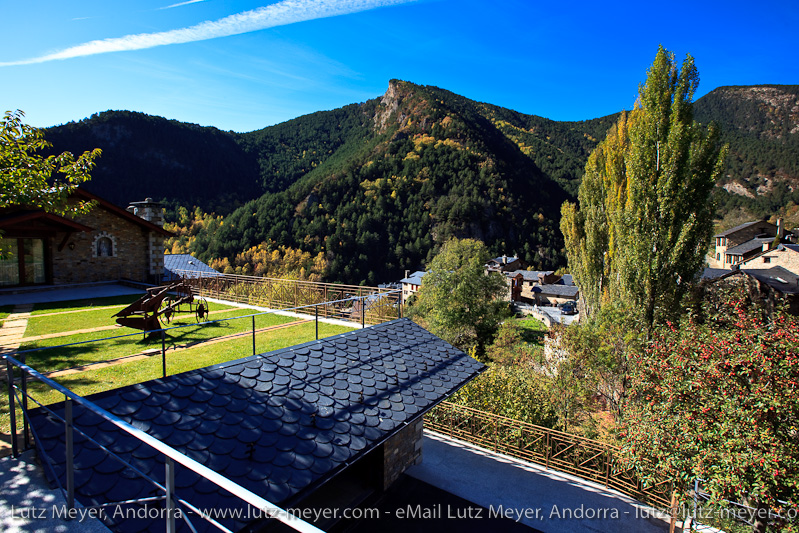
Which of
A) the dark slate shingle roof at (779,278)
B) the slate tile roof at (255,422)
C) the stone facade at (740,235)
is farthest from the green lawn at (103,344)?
the stone facade at (740,235)

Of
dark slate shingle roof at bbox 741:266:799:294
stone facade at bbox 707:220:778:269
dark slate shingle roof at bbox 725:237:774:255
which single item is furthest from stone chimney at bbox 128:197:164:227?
stone facade at bbox 707:220:778:269

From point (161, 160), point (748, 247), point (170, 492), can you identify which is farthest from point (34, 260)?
point (161, 160)

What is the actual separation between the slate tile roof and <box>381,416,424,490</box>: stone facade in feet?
5.34

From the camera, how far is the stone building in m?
13.4

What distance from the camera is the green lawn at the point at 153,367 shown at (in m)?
5.57

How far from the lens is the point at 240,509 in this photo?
9.81ft

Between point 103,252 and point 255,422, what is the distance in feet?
52.3

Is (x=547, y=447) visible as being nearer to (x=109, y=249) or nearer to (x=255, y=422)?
(x=255, y=422)

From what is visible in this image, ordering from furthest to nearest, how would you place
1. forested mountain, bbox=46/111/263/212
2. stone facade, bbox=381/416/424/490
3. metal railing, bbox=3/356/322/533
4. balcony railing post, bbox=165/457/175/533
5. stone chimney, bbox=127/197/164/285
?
forested mountain, bbox=46/111/263/212
stone chimney, bbox=127/197/164/285
stone facade, bbox=381/416/424/490
balcony railing post, bbox=165/457/175/533
metal railing, bbox=3/356/322/533

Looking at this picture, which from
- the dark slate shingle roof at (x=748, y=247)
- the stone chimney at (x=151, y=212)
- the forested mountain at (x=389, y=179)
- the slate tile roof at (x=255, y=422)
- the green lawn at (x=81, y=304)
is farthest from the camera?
the forested mountain at (x=389, y=179)

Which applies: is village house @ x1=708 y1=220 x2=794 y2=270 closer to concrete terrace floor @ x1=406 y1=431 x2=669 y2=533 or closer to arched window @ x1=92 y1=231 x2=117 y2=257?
concrete terrace floor @ x1=406 y1=431 x2=669 y2=533

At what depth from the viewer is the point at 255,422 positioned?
404 cm

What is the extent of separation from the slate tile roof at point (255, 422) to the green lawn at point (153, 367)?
2.20 meters

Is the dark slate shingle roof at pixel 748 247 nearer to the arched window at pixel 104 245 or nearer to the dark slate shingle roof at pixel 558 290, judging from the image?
the dark slate shingle roof at pixel 558 290
